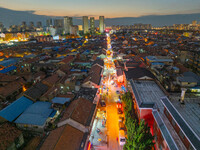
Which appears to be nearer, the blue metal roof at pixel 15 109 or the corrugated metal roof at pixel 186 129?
the corrugated metal roof at pixel 186 129

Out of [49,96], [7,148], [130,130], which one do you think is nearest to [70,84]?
[49,96]

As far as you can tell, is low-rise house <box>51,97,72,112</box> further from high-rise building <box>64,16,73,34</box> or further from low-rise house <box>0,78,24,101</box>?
→ high-rise building <box>64,16,73,34</box>

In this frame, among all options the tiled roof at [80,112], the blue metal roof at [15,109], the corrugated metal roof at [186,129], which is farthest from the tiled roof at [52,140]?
the corrugated metal roof at [186,129]

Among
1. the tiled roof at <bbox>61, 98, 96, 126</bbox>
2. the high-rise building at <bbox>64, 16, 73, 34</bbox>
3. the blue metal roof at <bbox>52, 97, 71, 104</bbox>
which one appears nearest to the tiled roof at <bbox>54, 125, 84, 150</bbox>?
the tiled roof at <bbox>61, 98, 96, 126</bbox>

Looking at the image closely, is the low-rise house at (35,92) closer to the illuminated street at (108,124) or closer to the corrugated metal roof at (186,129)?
the illuminated street at (108,124)

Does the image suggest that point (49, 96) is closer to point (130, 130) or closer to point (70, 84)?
point (70, 84)

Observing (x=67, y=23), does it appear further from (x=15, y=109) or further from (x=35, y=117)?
(x=35, y=117)

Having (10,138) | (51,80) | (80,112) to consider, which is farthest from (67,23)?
(10,138)
